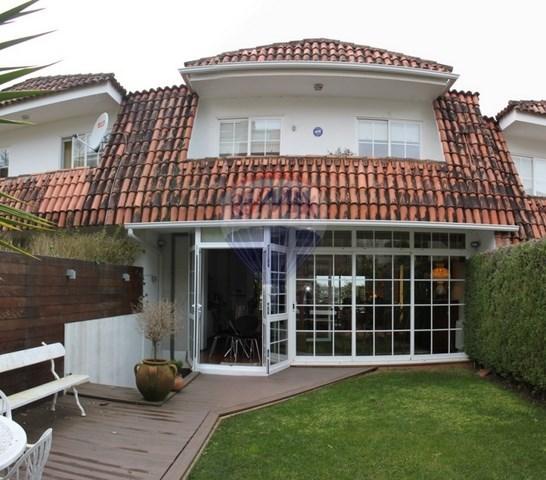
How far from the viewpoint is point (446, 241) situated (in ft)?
37.1

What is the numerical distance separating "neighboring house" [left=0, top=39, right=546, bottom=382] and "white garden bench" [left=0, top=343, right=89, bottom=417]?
3611 mm

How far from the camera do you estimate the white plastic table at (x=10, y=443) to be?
2881mm

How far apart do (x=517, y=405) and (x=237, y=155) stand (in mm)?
7338

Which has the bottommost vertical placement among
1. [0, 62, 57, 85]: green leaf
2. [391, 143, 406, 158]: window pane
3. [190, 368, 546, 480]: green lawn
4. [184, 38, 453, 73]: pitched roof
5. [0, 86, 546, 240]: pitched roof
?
[190, 368, 546, 480]: green lawn

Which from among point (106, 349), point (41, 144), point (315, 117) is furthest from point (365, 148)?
point (41, 144)

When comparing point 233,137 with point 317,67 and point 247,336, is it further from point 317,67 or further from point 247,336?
point 247,336

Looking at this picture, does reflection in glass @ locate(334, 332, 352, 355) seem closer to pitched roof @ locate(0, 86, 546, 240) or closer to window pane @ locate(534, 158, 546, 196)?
pitched roof @ locate(0, 86, 546, 240)

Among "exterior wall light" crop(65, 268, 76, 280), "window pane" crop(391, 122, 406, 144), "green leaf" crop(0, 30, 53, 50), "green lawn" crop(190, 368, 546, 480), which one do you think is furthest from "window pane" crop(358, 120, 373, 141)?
"green leaf" crop(0, 30, 53, 50)

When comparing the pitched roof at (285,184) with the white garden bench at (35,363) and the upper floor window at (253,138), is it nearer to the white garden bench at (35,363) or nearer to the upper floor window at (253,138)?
the upper floor window at (253,138)

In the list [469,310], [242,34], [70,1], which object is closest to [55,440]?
[70,1]

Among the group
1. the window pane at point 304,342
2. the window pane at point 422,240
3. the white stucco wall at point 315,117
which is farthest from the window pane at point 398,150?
the window pane at point 304,342

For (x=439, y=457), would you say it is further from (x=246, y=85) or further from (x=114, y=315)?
(x=246, y=85)

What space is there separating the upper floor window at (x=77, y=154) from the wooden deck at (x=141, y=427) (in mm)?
6757

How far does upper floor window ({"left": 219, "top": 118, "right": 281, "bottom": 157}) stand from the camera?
1175 cm
